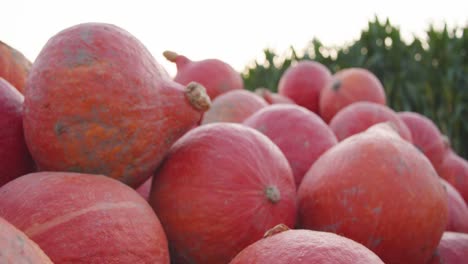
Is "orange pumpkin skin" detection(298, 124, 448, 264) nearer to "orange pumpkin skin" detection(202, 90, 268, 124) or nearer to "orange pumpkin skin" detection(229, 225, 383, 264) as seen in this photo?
"orange pumpkin skin" detection(229, 225, 383, 264)

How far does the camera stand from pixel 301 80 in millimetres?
3393

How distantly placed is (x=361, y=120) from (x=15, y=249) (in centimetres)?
186

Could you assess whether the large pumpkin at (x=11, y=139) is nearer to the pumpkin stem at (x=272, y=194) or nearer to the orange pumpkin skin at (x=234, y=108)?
the pumpkin stem at (x=272, y=194)

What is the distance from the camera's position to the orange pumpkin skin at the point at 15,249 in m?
0.55

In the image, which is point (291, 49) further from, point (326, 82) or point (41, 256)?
point (41, 256)

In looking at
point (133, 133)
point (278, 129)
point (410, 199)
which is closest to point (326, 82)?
point (278, 129)

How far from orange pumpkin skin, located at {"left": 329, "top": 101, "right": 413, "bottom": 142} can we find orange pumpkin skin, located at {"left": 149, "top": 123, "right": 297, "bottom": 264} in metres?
1.04

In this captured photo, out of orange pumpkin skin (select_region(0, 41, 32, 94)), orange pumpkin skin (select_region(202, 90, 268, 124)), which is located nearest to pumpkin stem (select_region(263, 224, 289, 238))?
orange pumpkin skin (select_region(0, 41, 32, 94))

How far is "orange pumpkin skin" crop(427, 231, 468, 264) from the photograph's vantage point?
144 centimetres

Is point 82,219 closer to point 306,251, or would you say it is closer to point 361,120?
point 306,251

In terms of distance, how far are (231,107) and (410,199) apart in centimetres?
104

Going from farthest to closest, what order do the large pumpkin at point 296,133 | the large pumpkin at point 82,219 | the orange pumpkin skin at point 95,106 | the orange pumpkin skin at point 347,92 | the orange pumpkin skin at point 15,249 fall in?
the orange pumpkin skin at point 347,92, the large pumpkin at point 296,133, the orange pumpkin skin at point 95,106, the large pumpkin at point 82,219, the orange pumpkin skin at point 15,249

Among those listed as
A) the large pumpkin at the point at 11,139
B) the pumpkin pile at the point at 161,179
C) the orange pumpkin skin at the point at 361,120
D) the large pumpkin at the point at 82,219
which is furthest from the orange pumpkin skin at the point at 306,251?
the orange pumpkin skin at the point at 361,120

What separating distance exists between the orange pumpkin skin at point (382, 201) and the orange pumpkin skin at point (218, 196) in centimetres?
11
